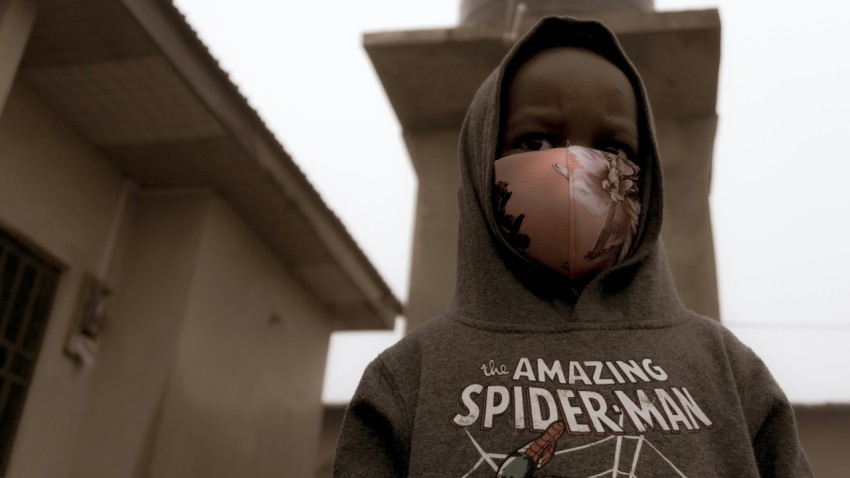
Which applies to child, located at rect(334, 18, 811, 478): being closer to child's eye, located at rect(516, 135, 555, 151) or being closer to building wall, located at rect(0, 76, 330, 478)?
child's eye, located at rect(516, 135, 555, 151)

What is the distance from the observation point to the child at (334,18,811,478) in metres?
1.31

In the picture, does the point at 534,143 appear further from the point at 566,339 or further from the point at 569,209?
the point at 566,339

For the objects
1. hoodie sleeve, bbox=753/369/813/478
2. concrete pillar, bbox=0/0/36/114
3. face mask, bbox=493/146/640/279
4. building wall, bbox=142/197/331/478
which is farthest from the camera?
building wall, bbox=142/197/331/478

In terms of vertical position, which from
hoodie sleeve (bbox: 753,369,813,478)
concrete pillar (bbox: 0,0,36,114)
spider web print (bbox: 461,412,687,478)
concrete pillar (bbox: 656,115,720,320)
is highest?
concrete pillar (bbox: 0,0,36,114)

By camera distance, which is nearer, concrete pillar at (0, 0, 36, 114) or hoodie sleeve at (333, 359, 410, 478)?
hoodie sleeve at (333, 359, 410, 478)

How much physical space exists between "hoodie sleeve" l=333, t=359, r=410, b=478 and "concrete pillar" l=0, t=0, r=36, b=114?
3260mm

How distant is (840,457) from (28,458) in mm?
9221

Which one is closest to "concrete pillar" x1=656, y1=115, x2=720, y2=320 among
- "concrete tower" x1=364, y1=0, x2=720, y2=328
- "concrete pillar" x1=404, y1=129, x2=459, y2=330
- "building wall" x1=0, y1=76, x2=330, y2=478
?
"concrete tower" x1=364, y1=0, x2=720, y2=328

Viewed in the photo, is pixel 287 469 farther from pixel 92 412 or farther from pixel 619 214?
pixel 619 214

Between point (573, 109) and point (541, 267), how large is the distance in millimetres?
347

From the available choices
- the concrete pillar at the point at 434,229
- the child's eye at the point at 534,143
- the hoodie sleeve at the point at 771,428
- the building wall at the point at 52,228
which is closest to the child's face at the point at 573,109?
the child's eye at the point at 534,143

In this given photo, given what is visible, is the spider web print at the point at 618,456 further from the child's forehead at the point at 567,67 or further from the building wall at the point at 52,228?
the building wall at the point at 52,228

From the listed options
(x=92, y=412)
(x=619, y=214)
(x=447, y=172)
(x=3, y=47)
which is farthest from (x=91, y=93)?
(x=619, y=214)

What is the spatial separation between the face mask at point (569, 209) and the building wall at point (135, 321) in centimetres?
425
